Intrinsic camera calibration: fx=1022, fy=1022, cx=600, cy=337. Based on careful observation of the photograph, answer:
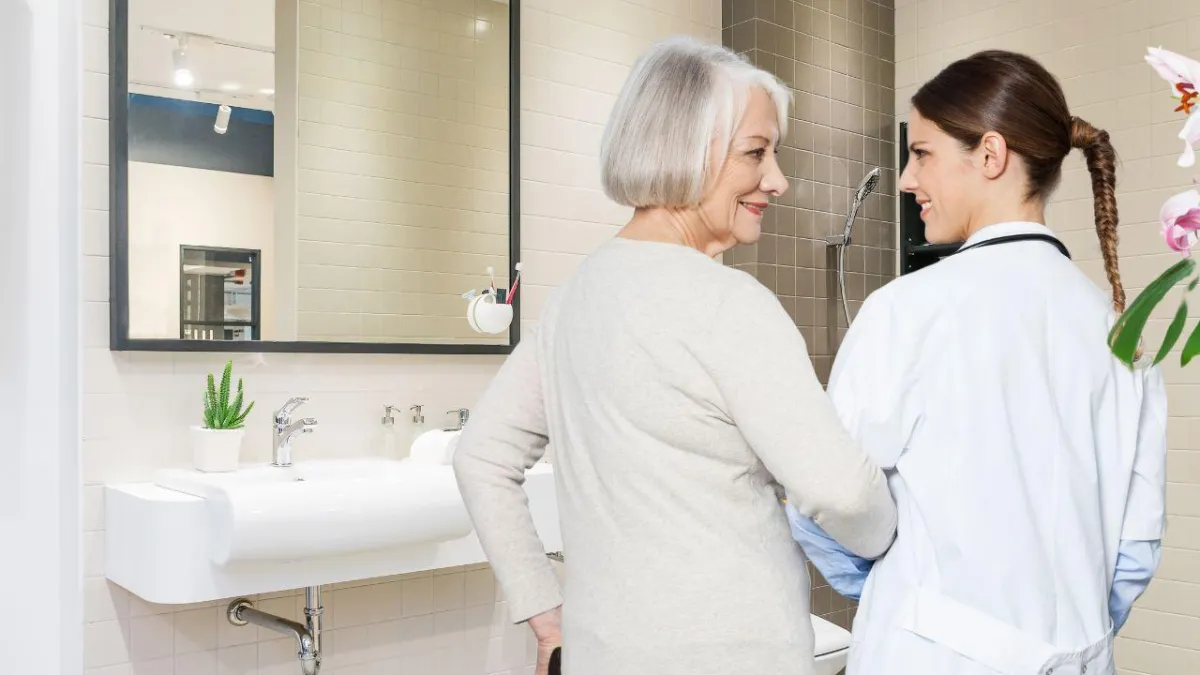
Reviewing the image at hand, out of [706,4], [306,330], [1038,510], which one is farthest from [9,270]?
[706,4]

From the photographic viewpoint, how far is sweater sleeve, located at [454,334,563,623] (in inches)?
49.5

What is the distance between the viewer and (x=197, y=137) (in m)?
2.21

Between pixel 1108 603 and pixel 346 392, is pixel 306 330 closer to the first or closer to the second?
pixel 346 392

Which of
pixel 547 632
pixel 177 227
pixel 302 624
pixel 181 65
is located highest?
pixel 181 65

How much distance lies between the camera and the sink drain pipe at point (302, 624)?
2.16m

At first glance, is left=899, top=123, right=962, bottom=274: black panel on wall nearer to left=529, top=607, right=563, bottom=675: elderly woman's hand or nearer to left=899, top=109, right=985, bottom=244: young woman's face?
left=899, top=109, right=985, bottom=244: young woman's face

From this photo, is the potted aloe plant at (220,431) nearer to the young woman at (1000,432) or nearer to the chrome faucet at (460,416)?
the chrome faucet at (460,416)

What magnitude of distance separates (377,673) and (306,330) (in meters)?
0.85

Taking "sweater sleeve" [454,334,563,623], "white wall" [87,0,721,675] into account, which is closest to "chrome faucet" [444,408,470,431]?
"white wall" [87,0,721,675]

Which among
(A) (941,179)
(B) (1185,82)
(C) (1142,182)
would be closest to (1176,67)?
(B) (1185,82)

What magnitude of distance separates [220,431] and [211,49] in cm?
84

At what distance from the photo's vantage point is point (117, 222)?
6.85 feet

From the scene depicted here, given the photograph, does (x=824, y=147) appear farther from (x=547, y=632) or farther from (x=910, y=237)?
(x=547, y=632)

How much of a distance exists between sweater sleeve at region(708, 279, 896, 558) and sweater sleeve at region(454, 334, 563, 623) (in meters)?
0.31
